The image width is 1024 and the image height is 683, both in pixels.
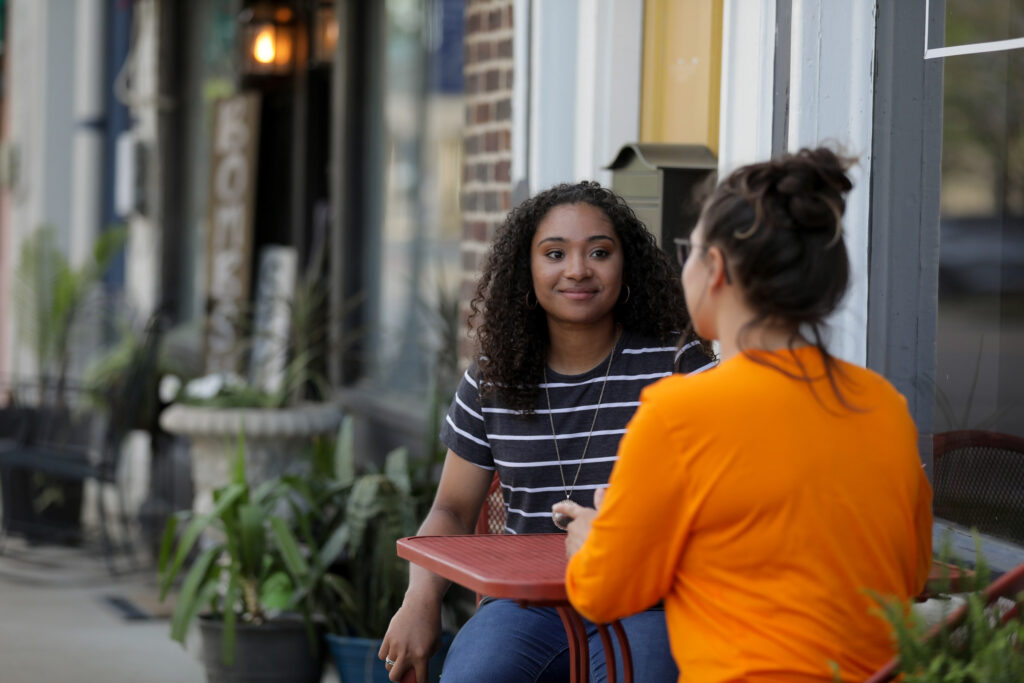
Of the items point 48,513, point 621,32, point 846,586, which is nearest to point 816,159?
point 846,586

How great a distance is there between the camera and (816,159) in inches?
70.3

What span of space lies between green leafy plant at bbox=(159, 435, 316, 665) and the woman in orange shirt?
2.21 metres

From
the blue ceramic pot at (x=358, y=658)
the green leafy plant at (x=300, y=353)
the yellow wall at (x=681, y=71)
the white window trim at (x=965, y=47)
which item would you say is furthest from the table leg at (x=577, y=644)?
the green leafy plant at (x=300, y=353)

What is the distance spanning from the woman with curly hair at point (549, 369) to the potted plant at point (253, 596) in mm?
1346

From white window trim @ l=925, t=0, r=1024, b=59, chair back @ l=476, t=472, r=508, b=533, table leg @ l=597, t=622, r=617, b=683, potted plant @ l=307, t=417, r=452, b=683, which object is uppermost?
white window trim @ l=925, t=0, r=1024, b=59

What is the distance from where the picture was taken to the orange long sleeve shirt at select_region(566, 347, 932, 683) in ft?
5.49

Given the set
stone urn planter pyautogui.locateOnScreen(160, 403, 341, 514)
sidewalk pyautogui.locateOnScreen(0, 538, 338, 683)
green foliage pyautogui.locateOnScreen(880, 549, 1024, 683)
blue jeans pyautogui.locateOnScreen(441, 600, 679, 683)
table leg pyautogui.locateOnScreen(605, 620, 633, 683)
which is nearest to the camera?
green foliage pyautogui.locateOnScreen(880, 549, 1024, 683)

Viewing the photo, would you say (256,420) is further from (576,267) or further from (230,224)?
(576,267)

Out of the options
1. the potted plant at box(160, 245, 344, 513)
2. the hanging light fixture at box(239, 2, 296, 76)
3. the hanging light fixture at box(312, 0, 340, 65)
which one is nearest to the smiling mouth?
the potted plant at box(160, 245, 344, 513)

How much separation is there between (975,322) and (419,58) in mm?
3426

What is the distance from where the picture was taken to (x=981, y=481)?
2.52 m

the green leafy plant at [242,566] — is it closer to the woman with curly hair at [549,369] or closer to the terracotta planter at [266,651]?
the terracotta planter at [266,651]

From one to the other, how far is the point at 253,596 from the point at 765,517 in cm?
255

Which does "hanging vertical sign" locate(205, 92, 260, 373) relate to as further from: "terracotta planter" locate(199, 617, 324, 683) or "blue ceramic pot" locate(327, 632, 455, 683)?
"blue ceramic pot" locate(327, 632, 455, 683)
